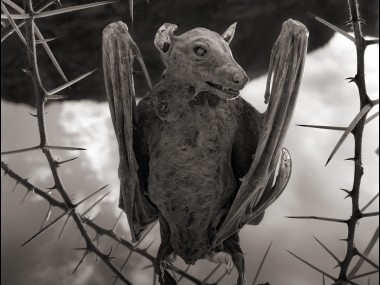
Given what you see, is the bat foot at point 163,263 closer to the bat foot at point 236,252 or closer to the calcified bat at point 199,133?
the calcified bat at point 199,133

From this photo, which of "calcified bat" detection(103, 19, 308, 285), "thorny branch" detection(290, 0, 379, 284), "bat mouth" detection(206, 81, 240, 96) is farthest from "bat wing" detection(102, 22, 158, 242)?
"thorny branch" detection(290, 0, 379, 284)

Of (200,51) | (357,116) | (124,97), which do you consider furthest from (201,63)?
(357,116)

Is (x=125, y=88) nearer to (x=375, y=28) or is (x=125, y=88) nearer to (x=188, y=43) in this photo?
(x=188, y=43)

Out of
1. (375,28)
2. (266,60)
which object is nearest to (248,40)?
(266,60)

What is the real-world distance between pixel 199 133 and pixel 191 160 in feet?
0.16

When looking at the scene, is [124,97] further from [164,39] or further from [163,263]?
[163,263]

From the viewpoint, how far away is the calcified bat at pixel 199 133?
3.04 feet

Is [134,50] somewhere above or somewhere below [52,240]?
below

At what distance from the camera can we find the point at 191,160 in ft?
3.11

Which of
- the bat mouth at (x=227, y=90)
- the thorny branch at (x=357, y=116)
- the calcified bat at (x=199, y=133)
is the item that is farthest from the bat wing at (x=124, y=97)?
the thorny branch at (x=357, y=116)

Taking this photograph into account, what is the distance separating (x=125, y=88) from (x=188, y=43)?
0.13m

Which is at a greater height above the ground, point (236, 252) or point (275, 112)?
point (275, 112)

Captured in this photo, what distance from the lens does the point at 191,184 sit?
0.95 metres

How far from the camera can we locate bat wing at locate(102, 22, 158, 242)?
3.08 feet
